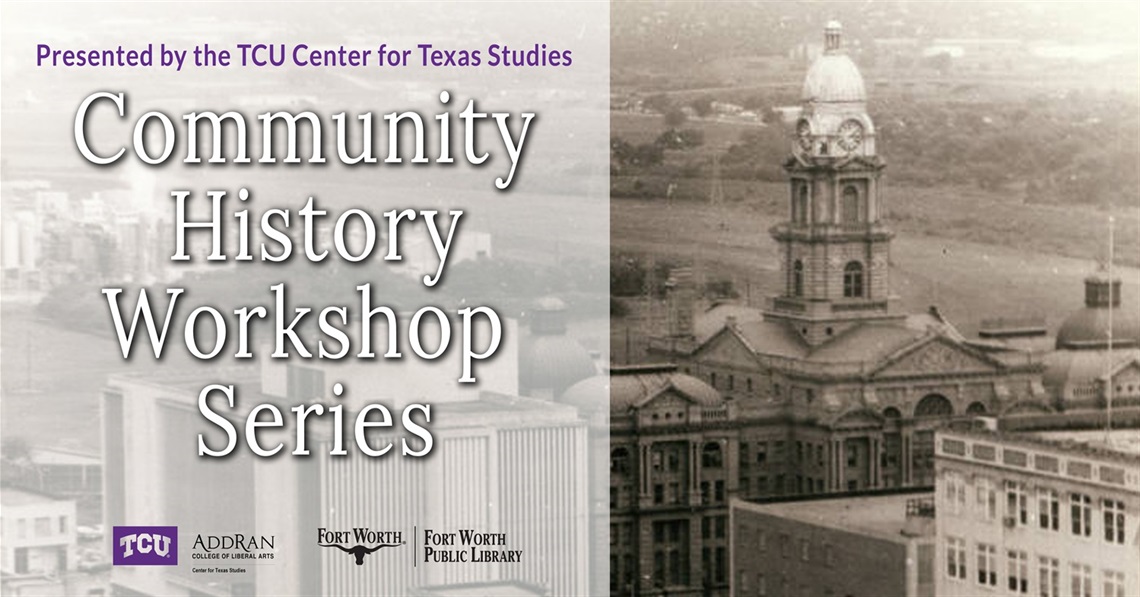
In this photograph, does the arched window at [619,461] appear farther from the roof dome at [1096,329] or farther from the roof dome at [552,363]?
the roof dome at [1096,329]

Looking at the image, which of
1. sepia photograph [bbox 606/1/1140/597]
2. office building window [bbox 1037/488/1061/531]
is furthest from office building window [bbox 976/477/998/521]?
sepia photograph [bbox 606/1/1140/597]

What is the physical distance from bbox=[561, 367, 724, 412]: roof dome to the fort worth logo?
183 cm

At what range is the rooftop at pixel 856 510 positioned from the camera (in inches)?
949

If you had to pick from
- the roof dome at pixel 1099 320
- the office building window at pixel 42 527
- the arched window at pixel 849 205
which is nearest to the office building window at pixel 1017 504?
the roof dome at pixel 1099 320

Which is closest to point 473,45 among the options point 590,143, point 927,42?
point 590,143

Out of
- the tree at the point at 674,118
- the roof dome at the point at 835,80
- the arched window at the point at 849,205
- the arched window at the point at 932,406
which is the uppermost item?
the roof dome at the point at 835,80

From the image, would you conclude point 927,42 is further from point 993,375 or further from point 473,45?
point 473,45

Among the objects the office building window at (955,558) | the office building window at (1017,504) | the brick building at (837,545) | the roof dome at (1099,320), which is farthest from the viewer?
the roof dome at (1099,320)

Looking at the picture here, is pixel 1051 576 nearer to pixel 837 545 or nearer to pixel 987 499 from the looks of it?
pixel 987 499

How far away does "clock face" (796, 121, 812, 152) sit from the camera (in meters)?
26.5

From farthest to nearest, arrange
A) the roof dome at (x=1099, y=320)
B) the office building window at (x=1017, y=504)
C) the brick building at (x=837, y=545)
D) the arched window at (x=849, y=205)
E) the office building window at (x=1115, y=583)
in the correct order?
1. the arched window at (x=849, y=205)
2. the roof dome at (x=1099, y=320)
3. the brick building at (x=837, y=545)
4. the office building window at (x=1017, y=504)
5. the office building window at (x=1115, y=583)

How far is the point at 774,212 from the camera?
2655cm

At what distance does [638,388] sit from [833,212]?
1.49m

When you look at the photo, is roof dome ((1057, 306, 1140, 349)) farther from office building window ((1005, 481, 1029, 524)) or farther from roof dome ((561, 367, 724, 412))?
office building window ((1005, 481, 1029, 524))
